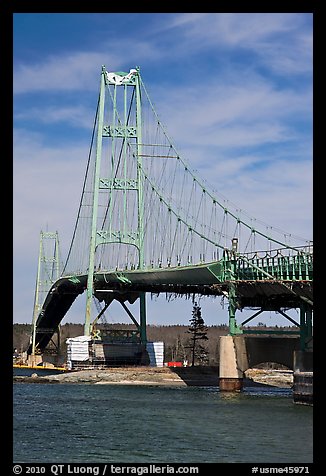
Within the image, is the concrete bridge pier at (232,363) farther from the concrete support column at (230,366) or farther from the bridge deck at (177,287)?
the bridge deck at (177,287)

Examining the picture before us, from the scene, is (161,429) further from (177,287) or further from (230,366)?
(177,287)

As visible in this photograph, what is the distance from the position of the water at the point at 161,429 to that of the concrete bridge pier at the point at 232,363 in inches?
169

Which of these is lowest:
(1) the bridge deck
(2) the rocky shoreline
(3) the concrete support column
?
(2) the rocky shoreline

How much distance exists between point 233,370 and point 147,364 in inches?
985

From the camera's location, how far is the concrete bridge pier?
200 ft

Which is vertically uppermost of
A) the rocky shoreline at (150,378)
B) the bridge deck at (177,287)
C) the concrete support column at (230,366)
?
the bridge deck at (177,287)

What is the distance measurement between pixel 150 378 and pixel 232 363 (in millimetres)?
14716

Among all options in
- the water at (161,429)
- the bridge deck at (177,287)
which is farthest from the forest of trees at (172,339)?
the water at (161,429)

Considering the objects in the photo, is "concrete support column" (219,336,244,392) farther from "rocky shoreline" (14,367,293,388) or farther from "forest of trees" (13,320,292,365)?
"forest of trees" (13,320,292,365)

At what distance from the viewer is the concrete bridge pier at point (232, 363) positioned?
60844 mm

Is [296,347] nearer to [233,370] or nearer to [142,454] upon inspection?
[233,370]

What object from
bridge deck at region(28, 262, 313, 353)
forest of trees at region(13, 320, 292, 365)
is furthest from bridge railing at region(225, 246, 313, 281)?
forest of trees at region(13, 320, 292, 365)

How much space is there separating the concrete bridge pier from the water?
429cm
